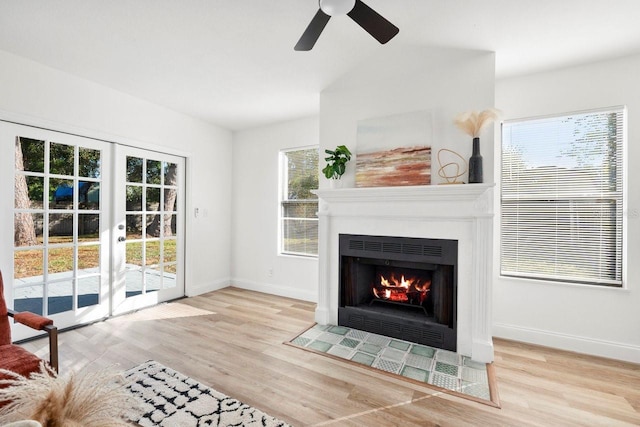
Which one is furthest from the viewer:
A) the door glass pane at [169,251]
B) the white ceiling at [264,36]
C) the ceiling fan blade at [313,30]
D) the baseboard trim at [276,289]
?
the baseboard trim at [276,289]

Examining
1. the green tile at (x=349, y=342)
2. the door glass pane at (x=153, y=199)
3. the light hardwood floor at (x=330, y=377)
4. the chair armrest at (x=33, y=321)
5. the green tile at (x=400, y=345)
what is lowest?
the light hardwood floor at (x=330, y=377)

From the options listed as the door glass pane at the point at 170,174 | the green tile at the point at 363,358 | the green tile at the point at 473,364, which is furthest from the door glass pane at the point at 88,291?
the green tile at the point at 473,364

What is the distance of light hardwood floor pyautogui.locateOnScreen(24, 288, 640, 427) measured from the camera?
188 cm

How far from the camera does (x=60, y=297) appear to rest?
3.12m

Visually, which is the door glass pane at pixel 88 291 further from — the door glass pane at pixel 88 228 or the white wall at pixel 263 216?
the white wall at pixel 263 216

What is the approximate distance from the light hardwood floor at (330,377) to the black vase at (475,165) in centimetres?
155

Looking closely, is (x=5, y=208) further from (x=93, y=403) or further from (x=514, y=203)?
(x=514, y=203)

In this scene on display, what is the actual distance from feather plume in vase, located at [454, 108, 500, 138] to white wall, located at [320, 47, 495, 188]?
0.14m

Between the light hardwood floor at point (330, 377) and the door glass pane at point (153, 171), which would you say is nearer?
the light hardwood floor at point (330, 377)

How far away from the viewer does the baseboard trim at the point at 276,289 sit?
13.9 feet

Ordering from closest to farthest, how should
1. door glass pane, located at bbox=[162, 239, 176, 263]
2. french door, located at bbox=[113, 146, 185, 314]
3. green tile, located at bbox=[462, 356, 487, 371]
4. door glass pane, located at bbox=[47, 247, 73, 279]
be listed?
green tile, located at bbox=[462, 356, 487, 371], door glass pane, located at bbox=[47, 247, 73, 279], french door, located at bbox=[113, 146, 185, 314], door glass pane, located at bbox=[162, 239, 176, 263]

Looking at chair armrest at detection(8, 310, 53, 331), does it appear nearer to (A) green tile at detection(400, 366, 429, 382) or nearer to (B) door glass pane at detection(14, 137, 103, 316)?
(B) door glass pane at detection(14, 137, 103, 316)

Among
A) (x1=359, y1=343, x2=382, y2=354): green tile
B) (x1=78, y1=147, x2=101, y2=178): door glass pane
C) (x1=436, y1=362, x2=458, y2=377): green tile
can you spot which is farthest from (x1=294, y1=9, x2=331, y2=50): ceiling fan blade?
(x1=78, y1=147, x2=101, y2=178): door glass pane

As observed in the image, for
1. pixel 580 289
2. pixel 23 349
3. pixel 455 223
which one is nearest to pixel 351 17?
pixel 455 223
